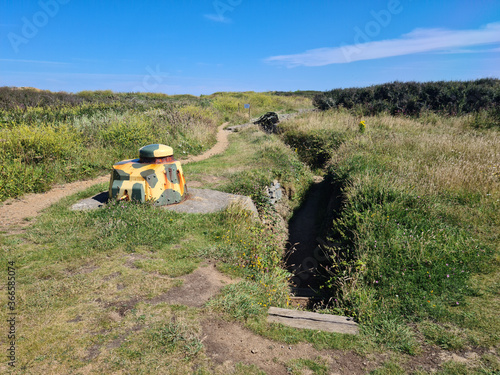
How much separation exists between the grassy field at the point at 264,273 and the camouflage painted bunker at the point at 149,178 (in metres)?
0.32

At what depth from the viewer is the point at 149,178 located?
20.4 ft

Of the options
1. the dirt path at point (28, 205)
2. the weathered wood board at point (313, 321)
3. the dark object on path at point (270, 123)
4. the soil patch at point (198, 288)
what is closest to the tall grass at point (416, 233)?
the weathered wood board at point (313, 321)

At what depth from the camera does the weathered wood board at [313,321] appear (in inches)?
137

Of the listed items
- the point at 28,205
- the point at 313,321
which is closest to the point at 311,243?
the point at 313,321

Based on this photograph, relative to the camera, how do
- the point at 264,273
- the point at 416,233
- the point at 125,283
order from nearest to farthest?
the point at 125,283 → the point at 264,273 → the point at 416,233

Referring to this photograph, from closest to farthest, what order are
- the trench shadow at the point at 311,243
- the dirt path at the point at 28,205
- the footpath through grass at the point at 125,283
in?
the footpath through grass at the point at 125,283, the trench shadow at the point at 311,243, the dirt path at the point at 28,205

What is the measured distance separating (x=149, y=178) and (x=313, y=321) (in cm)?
437

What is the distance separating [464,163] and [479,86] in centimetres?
1216

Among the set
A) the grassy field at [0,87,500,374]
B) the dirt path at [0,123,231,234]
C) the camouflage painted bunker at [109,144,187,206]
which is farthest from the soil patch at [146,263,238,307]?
the dirt path at [0,123,231,234]

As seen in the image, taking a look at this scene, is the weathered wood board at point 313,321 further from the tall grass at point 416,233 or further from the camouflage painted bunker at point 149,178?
the camouflage painted bunker at point 149,178

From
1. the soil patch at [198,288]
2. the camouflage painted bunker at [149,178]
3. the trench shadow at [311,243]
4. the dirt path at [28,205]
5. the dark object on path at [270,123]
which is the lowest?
the trench shadow at [311,243]

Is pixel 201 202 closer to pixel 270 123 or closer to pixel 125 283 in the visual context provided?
pixel 125 283

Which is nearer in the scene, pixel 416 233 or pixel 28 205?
pixel 416 233

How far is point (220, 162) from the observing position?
1120 cm
